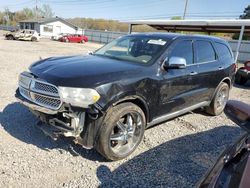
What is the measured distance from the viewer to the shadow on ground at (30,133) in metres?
4.08

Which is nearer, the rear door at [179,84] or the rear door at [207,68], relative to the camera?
the rear door at [179,84]

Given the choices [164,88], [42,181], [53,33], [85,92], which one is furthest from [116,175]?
[53,33]

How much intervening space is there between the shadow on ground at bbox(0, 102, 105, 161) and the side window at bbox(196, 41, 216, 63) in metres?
2.86

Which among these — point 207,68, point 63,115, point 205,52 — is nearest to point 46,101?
point 63,115

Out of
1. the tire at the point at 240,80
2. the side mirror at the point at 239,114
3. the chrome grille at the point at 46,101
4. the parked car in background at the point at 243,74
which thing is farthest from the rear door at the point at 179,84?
the tire at the point at 240,80

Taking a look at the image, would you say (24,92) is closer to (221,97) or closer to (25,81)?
(25,81)

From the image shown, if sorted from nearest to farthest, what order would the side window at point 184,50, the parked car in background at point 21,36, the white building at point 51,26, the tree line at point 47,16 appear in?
the side window at point 184,50, the parked car in background at point 21,36, the white building at point 51,26, the tree line at point 47,16

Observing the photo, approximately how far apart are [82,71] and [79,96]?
1.57 feet

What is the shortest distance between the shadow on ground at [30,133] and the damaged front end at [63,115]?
0.49 meters

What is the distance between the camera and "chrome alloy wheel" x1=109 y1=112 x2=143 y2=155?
3867 mm

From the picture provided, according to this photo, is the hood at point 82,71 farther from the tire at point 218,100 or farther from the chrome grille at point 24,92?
the tire at point 218,100

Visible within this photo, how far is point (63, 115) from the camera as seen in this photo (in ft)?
11.4

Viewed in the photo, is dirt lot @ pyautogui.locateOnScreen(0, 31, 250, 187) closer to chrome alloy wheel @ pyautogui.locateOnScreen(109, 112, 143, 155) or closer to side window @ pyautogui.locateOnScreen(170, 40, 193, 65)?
chrome alloy wheel @ pyautogui.locateOnScreen(109, 112, 143, 155)

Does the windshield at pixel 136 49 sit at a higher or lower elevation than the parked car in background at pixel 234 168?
higher
